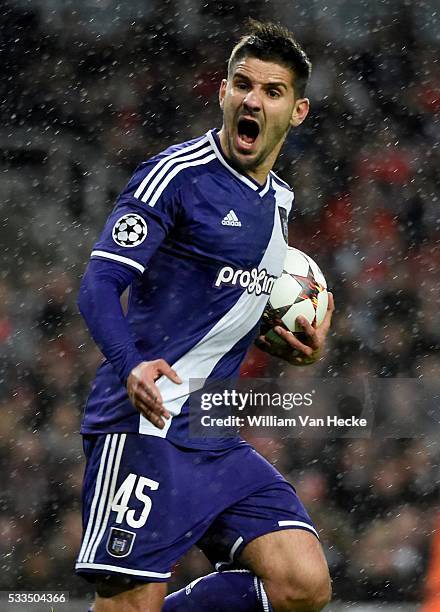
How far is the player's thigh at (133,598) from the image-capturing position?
3186 mm

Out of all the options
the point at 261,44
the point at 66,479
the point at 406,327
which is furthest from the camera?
the point at 406,327

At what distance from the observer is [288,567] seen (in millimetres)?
3309

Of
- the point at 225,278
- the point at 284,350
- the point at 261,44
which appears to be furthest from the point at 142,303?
the point at 261,44

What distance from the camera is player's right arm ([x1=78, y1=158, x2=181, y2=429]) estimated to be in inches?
115

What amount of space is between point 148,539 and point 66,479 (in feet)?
8.30

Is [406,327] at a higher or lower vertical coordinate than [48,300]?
lower

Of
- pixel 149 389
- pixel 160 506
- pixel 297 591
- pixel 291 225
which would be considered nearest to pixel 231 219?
pixel 149 389

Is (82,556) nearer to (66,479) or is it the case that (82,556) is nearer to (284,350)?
(284,350)

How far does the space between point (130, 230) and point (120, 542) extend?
82cm

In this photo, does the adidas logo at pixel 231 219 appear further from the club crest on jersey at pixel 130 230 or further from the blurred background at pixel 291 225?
the blurred background at pixel 291 225

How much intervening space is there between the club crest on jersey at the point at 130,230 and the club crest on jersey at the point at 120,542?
754 millimetres

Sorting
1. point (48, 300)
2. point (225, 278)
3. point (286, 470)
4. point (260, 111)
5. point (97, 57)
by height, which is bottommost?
point (286, 470)

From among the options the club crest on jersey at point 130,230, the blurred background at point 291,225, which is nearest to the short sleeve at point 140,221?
the club crest on jersey at point 130,230

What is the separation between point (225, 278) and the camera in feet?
11.0
